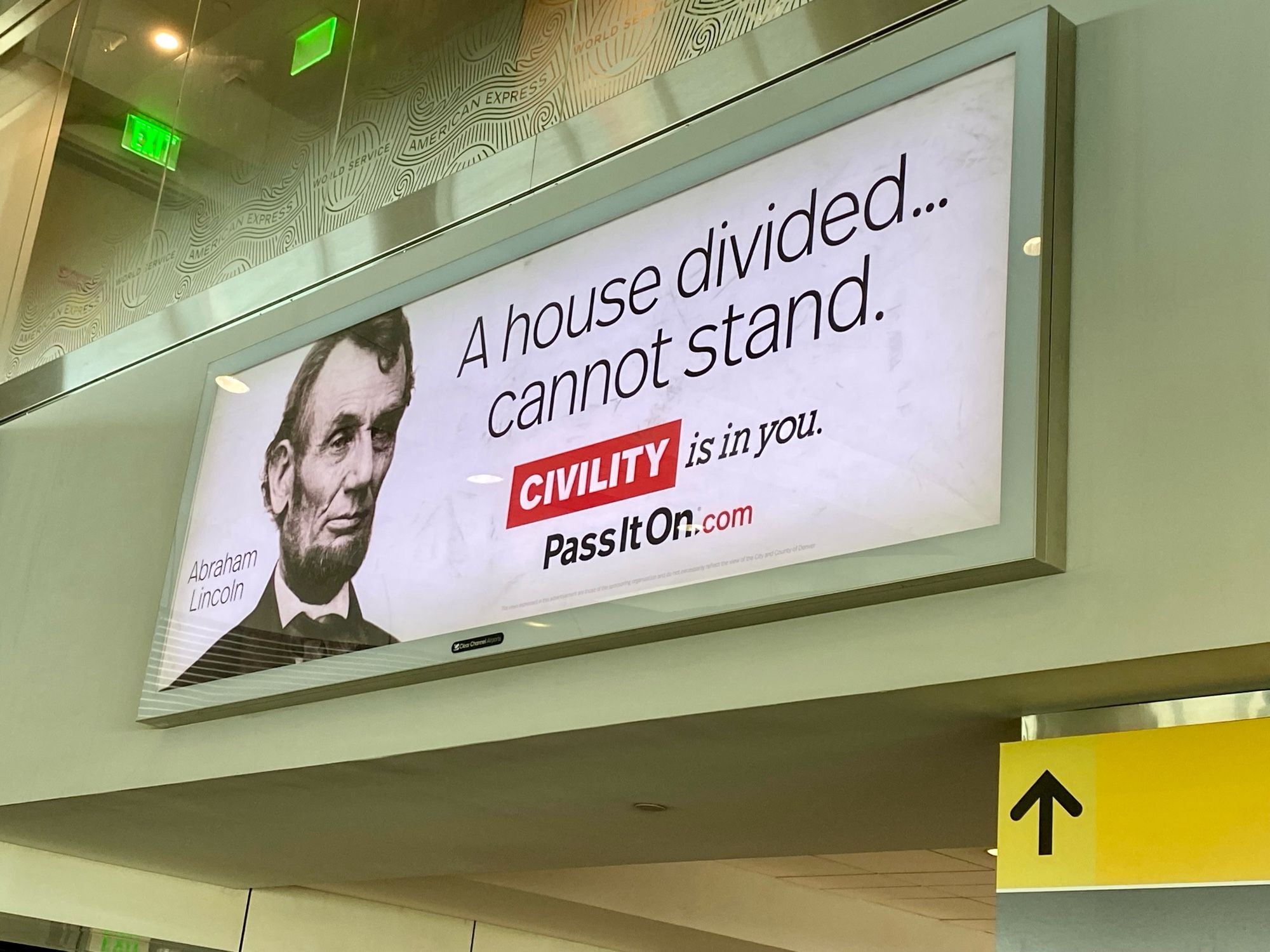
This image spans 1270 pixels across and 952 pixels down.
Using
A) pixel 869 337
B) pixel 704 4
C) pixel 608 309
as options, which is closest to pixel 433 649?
pixel 608 309

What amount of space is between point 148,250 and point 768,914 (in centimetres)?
406

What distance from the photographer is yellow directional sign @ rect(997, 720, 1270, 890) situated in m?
1.93

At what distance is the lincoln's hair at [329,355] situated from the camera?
3.55 metres

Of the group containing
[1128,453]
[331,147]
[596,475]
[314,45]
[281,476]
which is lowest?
[1128,453]

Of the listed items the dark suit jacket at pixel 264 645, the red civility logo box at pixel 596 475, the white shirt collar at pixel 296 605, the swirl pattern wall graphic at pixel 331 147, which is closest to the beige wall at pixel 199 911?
the dark suit jacket at pixel 264 645

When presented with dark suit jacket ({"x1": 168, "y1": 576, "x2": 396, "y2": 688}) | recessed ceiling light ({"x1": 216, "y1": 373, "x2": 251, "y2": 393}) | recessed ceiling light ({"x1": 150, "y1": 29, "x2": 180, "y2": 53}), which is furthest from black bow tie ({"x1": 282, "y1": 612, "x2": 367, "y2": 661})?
recessed ceiling light ({"x1": 150, "y1": 29, "x2": 180, "y2": 53})

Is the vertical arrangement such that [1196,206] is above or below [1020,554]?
above

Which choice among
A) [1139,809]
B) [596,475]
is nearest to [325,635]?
[596,475]

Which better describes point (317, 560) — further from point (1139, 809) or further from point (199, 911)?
point (199, 911)

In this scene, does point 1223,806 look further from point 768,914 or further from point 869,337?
point 768,914

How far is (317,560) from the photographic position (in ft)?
11.5

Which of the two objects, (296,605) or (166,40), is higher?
(166,40)

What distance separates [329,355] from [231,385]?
472 mm

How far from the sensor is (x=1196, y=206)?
2152 millimetres
